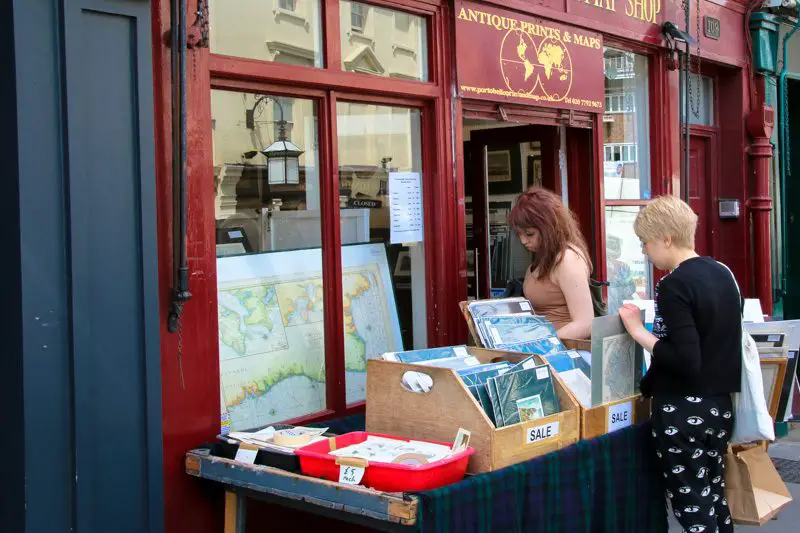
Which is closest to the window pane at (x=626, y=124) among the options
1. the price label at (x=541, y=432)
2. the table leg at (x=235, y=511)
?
the price label at (x=541, y=432)

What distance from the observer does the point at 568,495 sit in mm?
3527

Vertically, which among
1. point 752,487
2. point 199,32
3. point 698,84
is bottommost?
point 752,487

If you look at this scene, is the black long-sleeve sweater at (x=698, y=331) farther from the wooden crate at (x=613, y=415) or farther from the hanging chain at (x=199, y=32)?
the hanging chain at (x=199, y=32)

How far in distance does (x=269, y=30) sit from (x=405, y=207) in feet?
3.94

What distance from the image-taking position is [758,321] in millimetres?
4543

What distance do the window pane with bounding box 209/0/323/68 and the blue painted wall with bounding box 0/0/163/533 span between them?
21.0 inches

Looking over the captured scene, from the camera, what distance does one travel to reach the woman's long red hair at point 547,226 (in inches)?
175

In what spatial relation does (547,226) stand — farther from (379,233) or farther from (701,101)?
(701,101)

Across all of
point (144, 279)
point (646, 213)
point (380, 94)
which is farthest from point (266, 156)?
point (646, 213)

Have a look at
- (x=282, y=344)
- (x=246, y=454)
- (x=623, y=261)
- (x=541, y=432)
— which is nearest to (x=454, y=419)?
(x=541, y=432)

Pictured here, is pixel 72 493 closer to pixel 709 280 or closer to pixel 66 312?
pixel 66 312

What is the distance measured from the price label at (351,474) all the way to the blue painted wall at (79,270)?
0.79 m

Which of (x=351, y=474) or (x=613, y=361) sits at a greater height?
(x=613, y=361)

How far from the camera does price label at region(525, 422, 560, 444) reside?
341 centimetres
